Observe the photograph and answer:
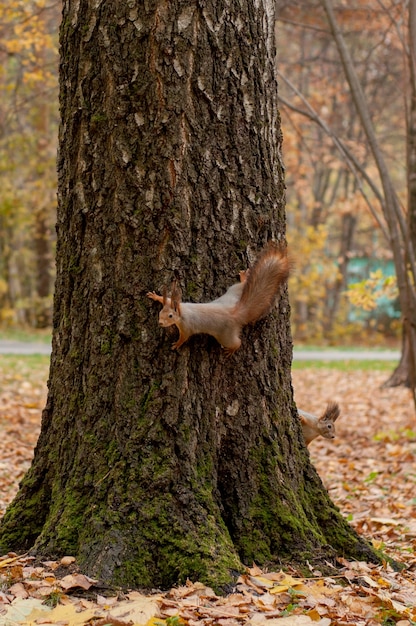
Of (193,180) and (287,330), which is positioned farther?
(287,330)

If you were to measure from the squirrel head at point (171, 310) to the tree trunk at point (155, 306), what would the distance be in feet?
0.52

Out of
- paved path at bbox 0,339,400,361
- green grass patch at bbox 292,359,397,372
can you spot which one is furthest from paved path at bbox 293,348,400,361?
green grass patch at bbox 292,359,397,372

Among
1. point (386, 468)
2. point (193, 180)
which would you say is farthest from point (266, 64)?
point (386, 468)

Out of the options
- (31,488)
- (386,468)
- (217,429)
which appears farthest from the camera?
(386,468)

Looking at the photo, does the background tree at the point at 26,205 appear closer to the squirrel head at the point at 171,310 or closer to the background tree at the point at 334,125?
the background tree at the point at 334,125

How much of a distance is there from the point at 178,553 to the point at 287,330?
3.78 ft

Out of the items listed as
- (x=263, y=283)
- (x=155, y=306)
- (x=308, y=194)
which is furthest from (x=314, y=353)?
(x=155, y=306)

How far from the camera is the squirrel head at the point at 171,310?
2.96 meters

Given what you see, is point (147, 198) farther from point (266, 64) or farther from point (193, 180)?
point (266, 64)

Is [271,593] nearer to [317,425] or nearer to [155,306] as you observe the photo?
[155,306]

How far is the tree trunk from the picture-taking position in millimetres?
3105

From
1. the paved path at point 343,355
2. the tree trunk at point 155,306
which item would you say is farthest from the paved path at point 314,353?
the tree trunk at point 155,306

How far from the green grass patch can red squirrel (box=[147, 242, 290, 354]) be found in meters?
11.4

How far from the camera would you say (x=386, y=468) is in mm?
6461
